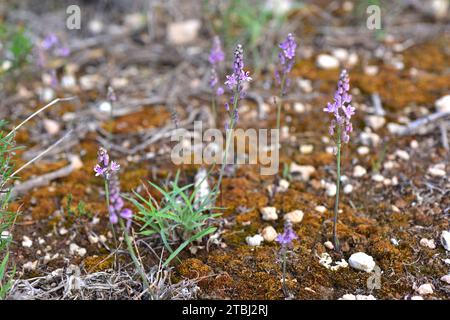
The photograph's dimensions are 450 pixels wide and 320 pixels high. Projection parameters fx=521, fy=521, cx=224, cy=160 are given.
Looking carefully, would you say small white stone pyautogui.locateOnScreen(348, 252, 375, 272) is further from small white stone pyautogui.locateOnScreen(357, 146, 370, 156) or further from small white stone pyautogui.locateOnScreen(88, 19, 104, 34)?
small white stone pyautogui.locateOnScreen(88, 19, 104, 34)

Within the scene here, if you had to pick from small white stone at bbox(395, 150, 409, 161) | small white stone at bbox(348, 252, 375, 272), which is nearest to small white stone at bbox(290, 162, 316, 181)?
small white stone at bbox(395, 150, 409, 161)

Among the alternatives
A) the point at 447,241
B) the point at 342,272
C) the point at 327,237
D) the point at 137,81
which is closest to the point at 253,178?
the point at 327,237

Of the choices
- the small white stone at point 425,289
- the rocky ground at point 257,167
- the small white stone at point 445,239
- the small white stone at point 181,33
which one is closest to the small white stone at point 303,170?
the rocky ground at point 257,167

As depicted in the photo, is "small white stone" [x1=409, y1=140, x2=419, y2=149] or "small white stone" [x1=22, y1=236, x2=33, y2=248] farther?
"small white stone" [x1=409, y1=140, x2=419, y2=149]

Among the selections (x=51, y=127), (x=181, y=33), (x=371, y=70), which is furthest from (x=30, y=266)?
(x=371, y=70)

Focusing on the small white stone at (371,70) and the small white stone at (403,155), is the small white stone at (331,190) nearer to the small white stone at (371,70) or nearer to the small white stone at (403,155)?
the small white stone at (403,155)

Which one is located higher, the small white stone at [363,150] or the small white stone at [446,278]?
the small white stone at [363,150]
